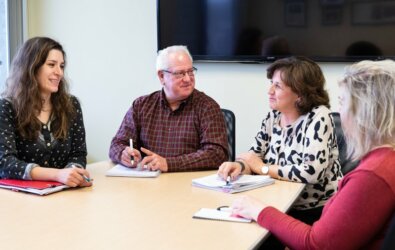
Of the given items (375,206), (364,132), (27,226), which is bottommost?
(27,226)

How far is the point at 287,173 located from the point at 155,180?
55 cm

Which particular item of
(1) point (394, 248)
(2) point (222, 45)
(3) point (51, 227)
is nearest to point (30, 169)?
(3) point (51, 227)

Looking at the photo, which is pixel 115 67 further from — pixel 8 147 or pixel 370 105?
pixel 370 105

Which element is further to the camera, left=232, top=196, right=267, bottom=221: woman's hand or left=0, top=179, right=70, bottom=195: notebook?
left=0, top=179, right=70, bottom=195: notebook

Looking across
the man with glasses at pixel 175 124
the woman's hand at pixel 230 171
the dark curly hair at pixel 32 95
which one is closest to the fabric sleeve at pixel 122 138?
the man with glasses at pixel 175 124

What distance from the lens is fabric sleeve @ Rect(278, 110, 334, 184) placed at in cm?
196

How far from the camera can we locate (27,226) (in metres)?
1.46

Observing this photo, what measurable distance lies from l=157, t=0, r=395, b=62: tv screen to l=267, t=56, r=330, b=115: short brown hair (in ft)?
3.59

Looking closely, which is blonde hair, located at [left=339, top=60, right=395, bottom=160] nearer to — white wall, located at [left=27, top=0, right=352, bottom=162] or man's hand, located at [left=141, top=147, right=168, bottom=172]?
man's hand, located at [left=141, top=147, right=168, bottom=172]

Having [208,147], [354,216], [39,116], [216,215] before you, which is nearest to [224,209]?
[216,215]

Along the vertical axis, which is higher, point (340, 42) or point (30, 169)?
point (340, 42)

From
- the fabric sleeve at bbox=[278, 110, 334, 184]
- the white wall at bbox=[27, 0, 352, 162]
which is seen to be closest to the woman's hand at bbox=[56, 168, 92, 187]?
the fabric sleeve at bbox=[278, 110, 334, 184]

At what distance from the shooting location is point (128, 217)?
1.56 metres

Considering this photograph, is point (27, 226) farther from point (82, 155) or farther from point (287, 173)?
point (287, 173)
